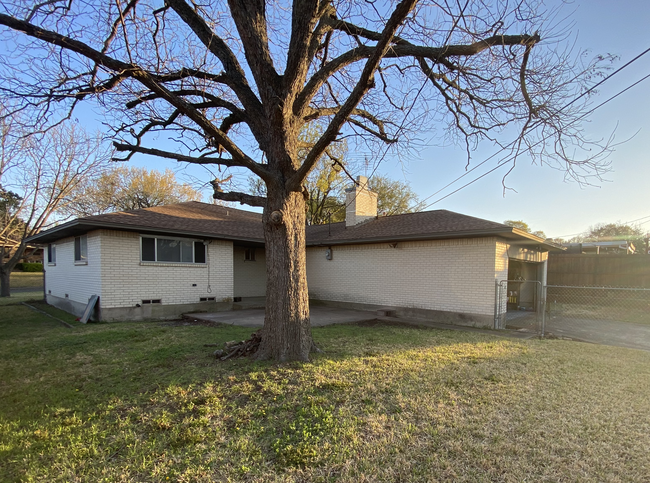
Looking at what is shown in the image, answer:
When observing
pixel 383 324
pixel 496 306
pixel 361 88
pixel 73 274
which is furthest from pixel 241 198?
pixel 73 274

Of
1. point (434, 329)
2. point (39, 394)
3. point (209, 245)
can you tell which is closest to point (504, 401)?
point (434, 329)

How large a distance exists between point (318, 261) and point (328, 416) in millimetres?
10591

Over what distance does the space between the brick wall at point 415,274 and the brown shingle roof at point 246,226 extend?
1.59 ft

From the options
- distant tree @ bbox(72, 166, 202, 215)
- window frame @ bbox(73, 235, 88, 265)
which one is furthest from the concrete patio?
distant tree @ bbox(72, 166, 202, 215)

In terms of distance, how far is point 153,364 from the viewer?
4.89m

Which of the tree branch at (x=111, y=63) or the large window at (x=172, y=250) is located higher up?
the tree branch at (x=111, y=63)

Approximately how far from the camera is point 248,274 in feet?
48.3

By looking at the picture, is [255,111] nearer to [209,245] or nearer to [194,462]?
[194,462]

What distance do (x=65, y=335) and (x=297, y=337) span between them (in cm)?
609

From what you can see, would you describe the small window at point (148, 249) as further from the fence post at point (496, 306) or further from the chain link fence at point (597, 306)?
the chain link fence at point (597, 306)

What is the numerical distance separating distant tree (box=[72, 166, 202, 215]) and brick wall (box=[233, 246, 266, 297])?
15291 mm

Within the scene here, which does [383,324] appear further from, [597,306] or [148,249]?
[597,306]

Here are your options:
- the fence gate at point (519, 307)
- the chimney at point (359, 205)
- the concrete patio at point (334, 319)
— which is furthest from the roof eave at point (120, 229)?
the fence gate at point (519, 307)

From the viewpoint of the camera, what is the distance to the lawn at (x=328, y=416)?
2.41 meters
